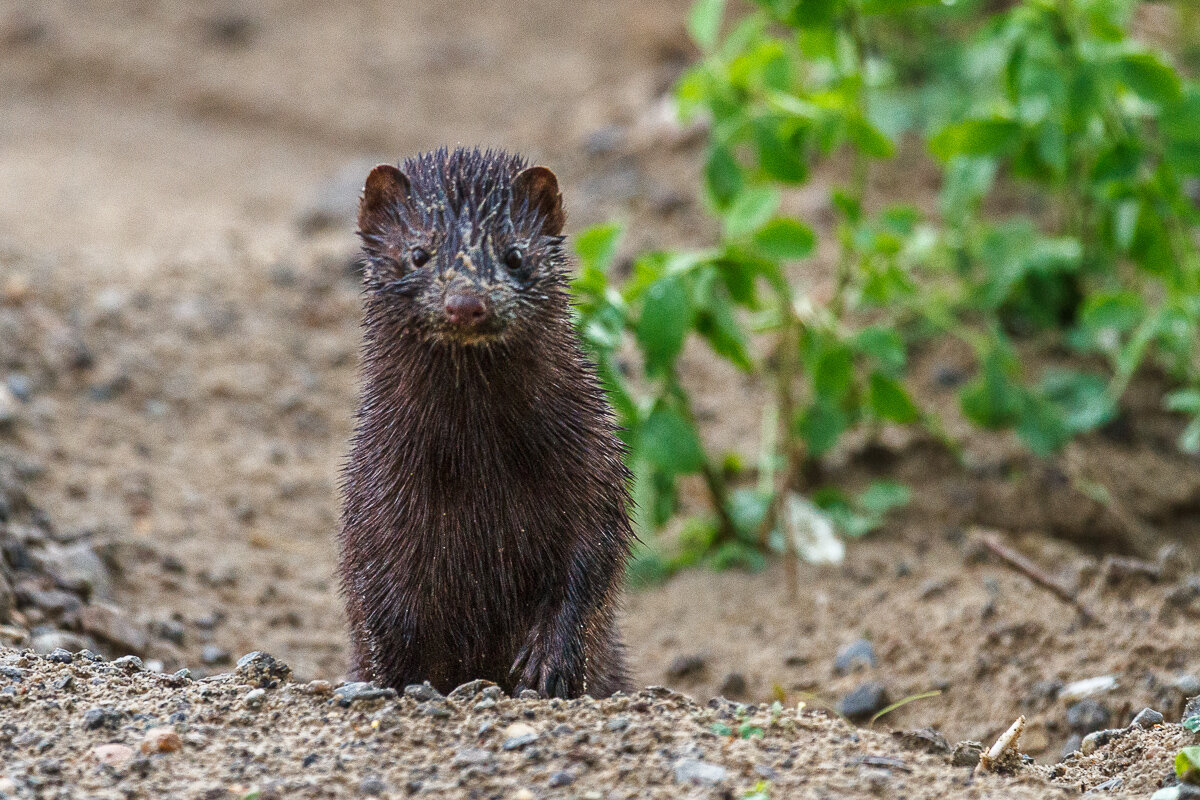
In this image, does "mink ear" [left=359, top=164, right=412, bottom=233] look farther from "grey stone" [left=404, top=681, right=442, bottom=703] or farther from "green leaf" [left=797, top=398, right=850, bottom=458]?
"green leaf" [left=797, top=398, right=850, bottom=458]

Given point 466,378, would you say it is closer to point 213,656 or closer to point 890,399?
point 213,656

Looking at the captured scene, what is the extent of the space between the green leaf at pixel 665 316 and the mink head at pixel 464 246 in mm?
1182

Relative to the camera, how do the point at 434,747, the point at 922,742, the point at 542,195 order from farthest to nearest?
the point at 542,195 → the point at 922,742 → the point at 434,747

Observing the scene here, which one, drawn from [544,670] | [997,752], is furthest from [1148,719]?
[544,670]

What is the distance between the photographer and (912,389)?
25.3 ft

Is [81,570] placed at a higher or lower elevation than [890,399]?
lower

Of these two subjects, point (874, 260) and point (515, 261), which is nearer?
point (515, 261)

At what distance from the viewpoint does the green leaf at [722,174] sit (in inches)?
249

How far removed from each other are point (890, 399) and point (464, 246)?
9.64ft

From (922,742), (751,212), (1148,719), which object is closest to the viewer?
(922,742)

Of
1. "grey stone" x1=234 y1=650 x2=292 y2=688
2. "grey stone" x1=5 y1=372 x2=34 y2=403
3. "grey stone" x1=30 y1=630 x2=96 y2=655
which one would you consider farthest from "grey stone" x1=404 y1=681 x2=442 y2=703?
"grey stone" x1=5 y1=372 x2=34 y2=403

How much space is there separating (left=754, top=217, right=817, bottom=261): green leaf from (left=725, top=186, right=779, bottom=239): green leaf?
55 mm

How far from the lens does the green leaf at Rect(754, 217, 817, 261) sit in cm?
566

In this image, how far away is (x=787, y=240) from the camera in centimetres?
567
